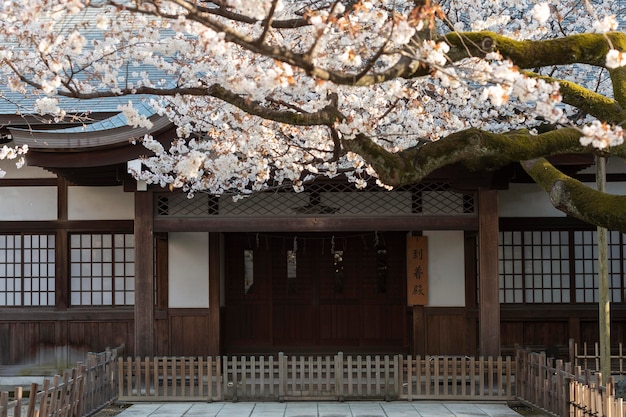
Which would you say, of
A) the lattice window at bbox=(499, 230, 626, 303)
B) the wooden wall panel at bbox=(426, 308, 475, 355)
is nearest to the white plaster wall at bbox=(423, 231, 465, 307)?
the wooden wall panel at bbox=(426, 308, 475, 355)

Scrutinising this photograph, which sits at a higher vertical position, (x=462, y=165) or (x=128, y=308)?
(x=462, y=165)

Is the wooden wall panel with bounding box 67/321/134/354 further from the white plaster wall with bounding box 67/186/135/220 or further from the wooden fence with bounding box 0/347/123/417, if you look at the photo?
the white plaster wall with bounding box 67/186/135/220

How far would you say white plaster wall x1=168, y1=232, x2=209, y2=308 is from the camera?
17.0 m

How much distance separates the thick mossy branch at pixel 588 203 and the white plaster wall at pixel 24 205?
10249 mm

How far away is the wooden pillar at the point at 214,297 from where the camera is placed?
16.8 meters

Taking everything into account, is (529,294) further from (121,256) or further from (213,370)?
(121,256)

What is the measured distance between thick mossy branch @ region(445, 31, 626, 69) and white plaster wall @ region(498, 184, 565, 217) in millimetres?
8444

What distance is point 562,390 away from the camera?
11.5m

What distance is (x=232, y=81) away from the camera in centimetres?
795

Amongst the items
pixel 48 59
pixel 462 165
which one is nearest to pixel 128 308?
pixel 462 165

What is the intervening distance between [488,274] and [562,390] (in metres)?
3.61

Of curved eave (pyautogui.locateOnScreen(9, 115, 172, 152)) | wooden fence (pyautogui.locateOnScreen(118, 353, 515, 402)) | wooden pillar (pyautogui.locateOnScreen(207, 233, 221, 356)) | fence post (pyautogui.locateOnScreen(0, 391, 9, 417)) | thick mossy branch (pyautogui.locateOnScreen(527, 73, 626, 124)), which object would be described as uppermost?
curved eave (pyautogui.locateOnScreen(9, 115, 172, 152))

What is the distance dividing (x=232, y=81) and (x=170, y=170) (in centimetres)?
621

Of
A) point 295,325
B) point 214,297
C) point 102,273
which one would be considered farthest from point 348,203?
point 102,273
